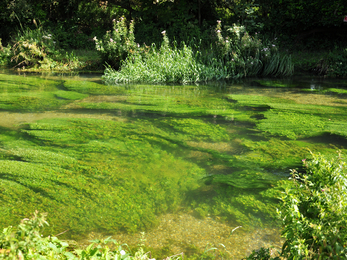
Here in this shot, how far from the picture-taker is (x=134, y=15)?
1165cm

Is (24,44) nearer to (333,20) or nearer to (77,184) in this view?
(77,184)

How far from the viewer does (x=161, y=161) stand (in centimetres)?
271

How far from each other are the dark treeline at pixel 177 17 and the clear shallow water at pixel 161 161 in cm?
530

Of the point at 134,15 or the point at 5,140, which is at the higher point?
the point at 134,15

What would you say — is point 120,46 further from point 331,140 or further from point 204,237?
point 204,237

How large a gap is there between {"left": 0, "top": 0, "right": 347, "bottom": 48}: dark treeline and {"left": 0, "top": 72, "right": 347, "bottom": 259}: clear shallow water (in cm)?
530

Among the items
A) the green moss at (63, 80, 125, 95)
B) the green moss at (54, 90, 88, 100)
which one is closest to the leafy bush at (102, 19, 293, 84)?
the green moss at (63, 80, 125, 95)

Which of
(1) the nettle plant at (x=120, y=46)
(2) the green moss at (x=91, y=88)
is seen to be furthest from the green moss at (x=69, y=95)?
(1) the nettle plant at (x=120, y=46)

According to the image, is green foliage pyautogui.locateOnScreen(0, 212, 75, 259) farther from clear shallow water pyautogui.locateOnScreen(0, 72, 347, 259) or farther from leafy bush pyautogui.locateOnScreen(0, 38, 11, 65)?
leafy bush pyautogui.locateOnScreen(0, 38, 11, 65)

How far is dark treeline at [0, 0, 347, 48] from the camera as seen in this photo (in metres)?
9.41

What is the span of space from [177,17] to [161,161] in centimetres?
909

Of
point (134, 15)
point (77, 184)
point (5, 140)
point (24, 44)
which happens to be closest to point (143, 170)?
point (77, 184)

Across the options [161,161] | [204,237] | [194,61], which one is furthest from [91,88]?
[204,237]

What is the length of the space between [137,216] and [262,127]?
2.16 meters
